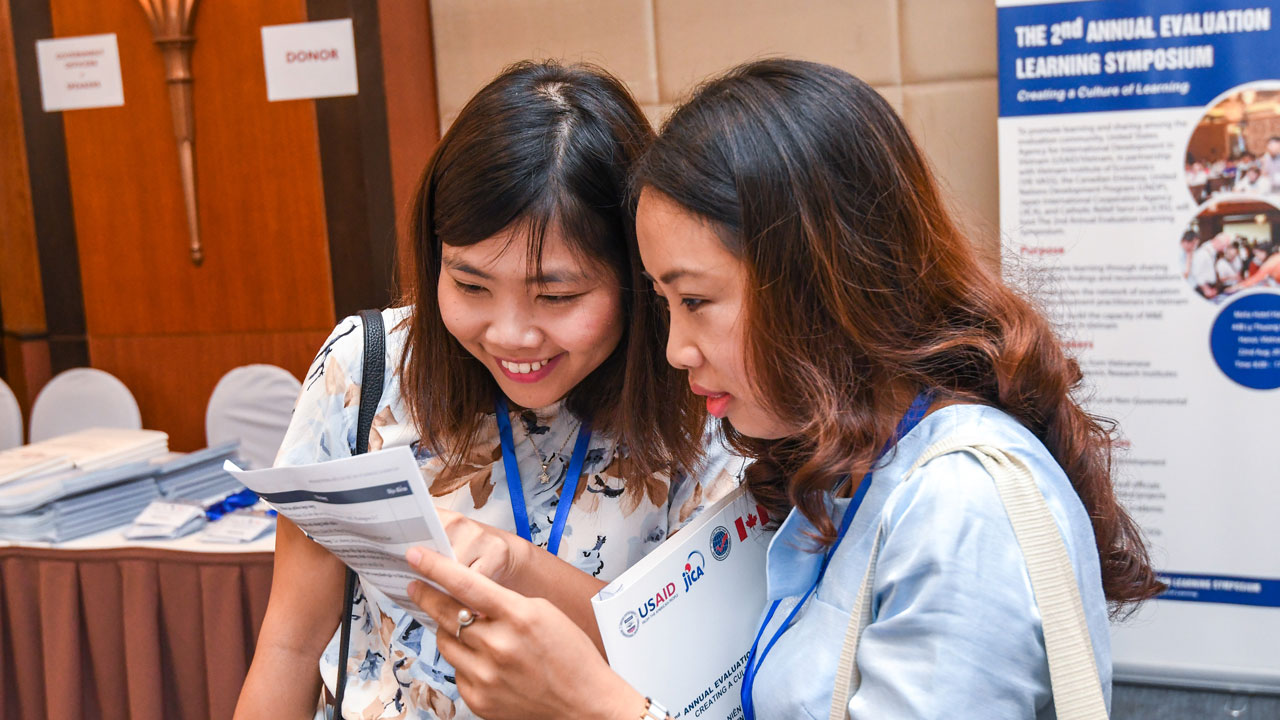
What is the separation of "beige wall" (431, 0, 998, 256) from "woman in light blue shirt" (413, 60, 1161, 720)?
Result: 2.22 meters

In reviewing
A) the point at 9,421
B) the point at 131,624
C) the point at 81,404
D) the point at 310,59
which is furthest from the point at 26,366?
the point at 131,624

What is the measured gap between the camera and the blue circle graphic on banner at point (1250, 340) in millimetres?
2980

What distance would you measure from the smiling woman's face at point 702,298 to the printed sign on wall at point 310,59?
10.6ft

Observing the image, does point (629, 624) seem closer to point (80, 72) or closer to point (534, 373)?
point (534, 373)

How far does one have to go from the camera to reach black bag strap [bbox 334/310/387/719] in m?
1.38

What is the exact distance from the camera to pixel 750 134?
1.04 metres

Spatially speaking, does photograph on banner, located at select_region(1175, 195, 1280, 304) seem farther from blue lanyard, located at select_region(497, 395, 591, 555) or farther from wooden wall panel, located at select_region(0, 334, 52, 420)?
wooden wall panel, located at select_region(0, 334, 52, 420)

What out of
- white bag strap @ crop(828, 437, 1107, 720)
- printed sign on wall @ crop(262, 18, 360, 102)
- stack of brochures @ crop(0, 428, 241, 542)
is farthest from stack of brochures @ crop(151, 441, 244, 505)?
white bag strap @ crop(828, 437, 1107, 720)

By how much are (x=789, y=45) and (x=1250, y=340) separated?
171cm

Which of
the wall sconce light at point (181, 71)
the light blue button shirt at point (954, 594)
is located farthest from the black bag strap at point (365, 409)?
the wall sconce light at point (181, 71)

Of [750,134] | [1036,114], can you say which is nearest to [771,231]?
[750,134]

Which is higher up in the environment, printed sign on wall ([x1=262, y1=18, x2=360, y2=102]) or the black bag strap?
printed sign on wall ([x1=262, y1=18, x2=360, y2=102])

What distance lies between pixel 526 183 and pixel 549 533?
460mm

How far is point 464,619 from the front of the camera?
112 centimetres
